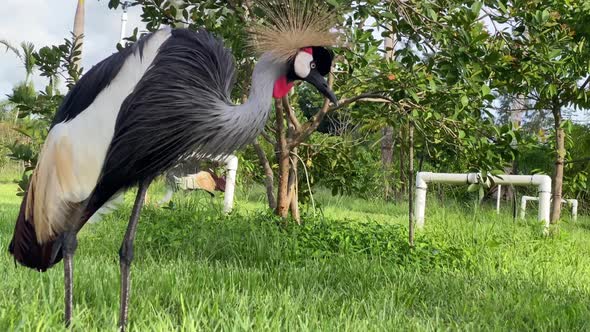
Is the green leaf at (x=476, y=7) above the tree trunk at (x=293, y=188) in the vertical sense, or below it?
above

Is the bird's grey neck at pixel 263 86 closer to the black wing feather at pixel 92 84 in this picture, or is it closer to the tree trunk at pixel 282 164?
the black wing feather at pixel 92 84

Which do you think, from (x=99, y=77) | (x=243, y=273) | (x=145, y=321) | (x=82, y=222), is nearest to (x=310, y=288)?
(x=243, y=273)

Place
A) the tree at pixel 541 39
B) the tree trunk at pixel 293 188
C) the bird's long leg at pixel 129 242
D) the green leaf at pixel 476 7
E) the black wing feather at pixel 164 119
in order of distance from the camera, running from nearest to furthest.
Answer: the black wing feather at pixel 164 119 < the bird's long leg at pixel 129 242 < the green leaf at pixel 476 7 < the tree at pixel 541 39 < the tree trunk at pixel 293 188

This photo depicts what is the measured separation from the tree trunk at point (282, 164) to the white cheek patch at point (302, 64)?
1.83 meters

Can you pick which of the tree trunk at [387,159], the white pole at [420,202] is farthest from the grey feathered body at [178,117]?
the tree trunk at [387,159]

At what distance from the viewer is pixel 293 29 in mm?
2504

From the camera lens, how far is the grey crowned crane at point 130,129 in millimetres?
2045

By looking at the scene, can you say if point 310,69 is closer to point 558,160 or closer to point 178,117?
point 178,117

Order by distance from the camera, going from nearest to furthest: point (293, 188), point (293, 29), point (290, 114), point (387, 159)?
point (293, 29), point (290, 114), point (293, 188), point (387, 159)

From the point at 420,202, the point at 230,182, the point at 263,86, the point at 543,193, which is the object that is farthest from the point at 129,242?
the point at 543,193

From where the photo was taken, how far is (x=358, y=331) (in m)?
2.22

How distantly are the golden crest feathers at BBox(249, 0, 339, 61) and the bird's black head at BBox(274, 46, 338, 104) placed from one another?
0.03m

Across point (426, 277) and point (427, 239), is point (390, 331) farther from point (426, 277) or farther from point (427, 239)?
point (427, 239)

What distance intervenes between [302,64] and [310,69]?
2.3 inches
